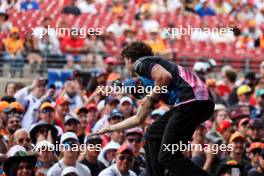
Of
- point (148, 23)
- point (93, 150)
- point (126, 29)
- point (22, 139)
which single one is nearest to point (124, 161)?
point (93, 150)

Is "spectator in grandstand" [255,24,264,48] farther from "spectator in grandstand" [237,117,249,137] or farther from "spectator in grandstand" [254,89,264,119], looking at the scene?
"spectator in grandstand" [237,117,249,137]

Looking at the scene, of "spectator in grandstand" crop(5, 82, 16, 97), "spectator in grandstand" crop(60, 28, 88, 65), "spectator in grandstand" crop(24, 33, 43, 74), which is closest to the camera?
"spectator in grandstand" crop(5, 82, 16, 97)

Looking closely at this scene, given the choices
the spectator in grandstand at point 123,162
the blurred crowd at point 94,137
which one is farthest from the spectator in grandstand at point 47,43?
the spectator in grandstand at point 123,162

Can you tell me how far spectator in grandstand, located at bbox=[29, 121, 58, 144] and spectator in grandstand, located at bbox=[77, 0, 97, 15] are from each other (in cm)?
1237

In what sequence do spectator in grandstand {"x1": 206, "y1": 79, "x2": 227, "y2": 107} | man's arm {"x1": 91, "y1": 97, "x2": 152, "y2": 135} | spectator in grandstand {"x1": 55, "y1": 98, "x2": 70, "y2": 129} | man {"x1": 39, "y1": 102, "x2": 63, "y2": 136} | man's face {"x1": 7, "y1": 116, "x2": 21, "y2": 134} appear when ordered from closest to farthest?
man's arm {"x1": 91, "y1": 97, "x2": 152, "y2": 135}, man's face {"x1": 7, "y1": 116, "x2": 21, "y2": 134}, man {"x1": 39, "y1": 102, "x2": 63, "y2": 136}, spectator in grandstand {"x1": 55, "y1": 98, "x2": 70, "y2": 129}, spectator in grandstand {"x1": 206, "y1": 79, "x2": 227, "y2": 107}

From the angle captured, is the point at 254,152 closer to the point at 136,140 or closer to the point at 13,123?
the point at 136,140

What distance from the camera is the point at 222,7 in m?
27.9

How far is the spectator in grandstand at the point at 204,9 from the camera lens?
2718 cm

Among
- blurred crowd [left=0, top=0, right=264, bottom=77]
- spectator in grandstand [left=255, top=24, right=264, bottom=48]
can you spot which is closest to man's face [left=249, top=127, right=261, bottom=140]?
blurred crowd [left=0, top=0, right=264, bottom=77]

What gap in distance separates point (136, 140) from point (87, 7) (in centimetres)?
1289

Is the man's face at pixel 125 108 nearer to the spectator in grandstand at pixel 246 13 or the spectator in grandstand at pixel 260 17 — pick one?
the spectator in grandstand at pixel 260 17

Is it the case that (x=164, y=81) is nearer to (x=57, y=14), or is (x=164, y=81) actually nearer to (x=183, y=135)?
(x=183, y=135)

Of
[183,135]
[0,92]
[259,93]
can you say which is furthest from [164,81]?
[259,93]

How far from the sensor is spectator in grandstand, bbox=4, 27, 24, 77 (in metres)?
20.9
